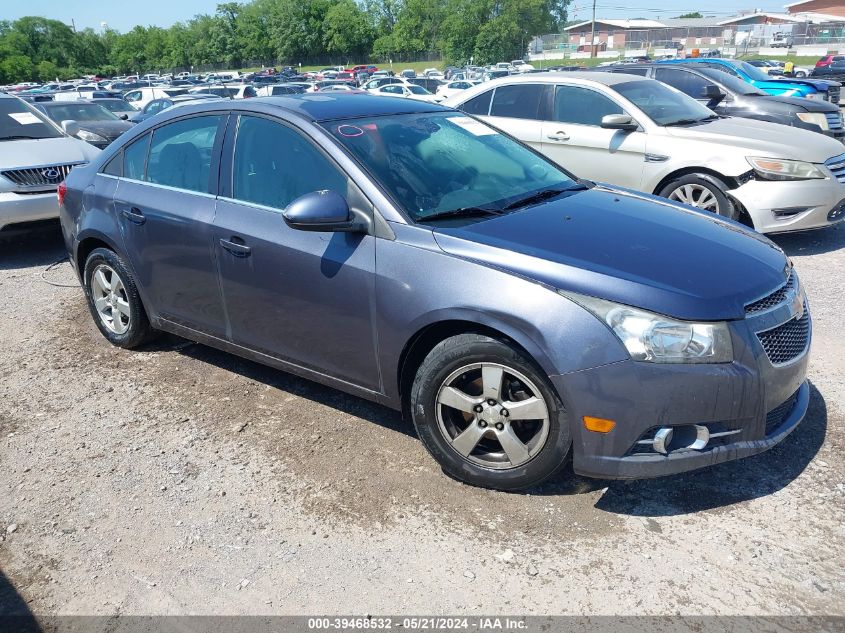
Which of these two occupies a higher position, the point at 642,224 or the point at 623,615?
the point at 642,224

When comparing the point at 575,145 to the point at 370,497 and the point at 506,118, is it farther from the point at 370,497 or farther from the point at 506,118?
the point at 370,497

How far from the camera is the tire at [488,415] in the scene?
302 centimetres

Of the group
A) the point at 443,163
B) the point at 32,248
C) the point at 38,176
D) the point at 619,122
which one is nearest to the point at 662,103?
the point at 619,122

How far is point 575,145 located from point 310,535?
5.71 metres

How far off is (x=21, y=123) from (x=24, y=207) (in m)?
1.70

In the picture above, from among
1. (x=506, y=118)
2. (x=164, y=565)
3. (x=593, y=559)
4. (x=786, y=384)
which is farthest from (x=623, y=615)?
(x=506, y=118)

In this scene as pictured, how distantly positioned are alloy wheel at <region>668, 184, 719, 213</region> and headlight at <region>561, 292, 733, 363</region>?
4470 mm

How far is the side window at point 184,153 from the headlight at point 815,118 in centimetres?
984

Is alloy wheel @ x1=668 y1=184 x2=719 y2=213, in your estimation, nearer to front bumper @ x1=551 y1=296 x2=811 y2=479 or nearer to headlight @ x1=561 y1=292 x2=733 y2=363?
front bumper @ x1=551 y1=296 x2=811 y2=479

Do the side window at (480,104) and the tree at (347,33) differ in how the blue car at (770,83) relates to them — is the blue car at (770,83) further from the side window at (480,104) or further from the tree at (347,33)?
the tree at (347,33)

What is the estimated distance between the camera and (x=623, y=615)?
2570mm

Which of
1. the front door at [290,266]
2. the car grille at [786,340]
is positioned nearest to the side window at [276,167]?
the front door at [290,266]

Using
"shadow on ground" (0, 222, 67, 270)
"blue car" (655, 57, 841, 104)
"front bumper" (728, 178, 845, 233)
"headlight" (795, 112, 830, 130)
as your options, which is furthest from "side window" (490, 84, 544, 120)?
"blue car" (655, 57, 841, 104)

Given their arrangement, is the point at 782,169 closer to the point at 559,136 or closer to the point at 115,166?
the point at 559,136
